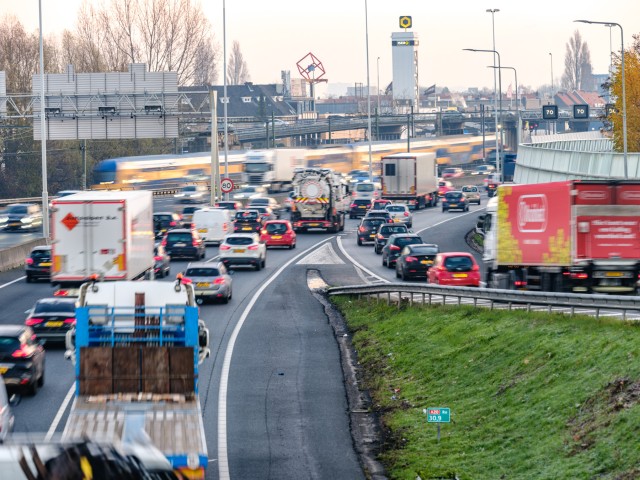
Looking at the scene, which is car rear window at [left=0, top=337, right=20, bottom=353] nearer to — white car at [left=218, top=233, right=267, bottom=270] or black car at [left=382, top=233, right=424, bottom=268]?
white car at [left=218, top=233, right=267, bottom=270]

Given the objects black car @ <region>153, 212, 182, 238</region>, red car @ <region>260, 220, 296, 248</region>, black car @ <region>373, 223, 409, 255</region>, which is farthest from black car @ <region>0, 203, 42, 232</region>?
black car @ <region>373, 223, 409, 255</region>

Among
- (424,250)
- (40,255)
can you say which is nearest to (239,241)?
(40,255)

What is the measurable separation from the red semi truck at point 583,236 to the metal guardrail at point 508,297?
6.70 ft

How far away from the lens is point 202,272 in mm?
40688

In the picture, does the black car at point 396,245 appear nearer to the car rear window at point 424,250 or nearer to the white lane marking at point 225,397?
the car rear window at point 424,250

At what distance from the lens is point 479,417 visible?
2208 centimetres

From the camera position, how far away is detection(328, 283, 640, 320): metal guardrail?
25672mm

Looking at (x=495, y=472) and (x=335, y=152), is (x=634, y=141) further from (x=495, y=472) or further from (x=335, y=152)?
(x=495, y=472)

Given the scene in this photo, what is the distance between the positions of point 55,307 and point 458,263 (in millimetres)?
14572

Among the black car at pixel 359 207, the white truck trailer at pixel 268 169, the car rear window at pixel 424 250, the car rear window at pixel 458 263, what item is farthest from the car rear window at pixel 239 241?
the white truck trailer at pixel 268 169

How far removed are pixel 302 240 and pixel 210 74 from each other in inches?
3782

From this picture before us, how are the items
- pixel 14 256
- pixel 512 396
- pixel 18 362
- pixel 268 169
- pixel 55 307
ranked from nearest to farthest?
pixel 512 396 < pixel 18 362 < pixel 55 307 < pixel 14 256 < pixel 268 169

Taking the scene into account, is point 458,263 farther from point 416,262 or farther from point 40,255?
point 40,255

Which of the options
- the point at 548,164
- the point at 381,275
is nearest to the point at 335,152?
the point at 548,164
